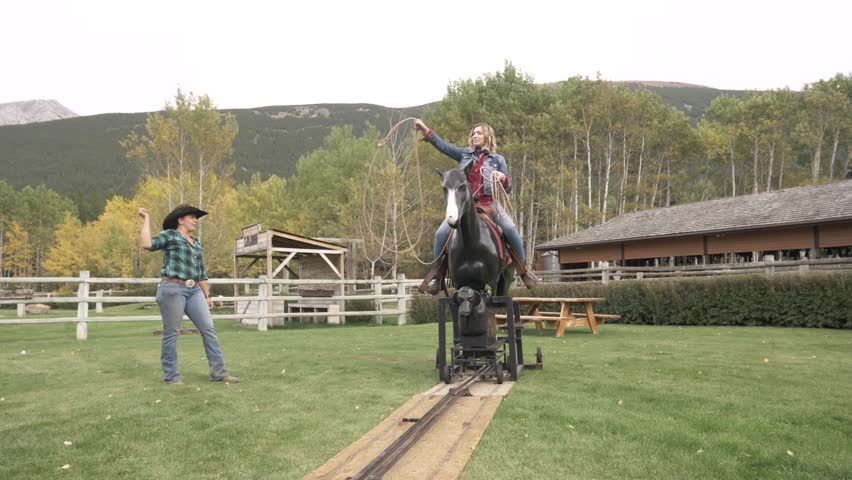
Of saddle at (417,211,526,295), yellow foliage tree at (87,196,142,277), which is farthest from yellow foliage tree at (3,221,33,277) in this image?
saddle at (417,211,526,295)

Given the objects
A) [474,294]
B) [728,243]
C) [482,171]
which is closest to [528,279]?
[474,294]

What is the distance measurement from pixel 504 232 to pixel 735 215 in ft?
72.6

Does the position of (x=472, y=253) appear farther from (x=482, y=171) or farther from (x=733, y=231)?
(x=733, y=231)

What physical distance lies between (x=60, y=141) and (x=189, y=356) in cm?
18293

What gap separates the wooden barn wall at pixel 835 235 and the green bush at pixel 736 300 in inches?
347

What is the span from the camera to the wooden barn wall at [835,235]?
1992cm

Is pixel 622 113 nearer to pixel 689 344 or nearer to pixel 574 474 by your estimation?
pixel 689 344

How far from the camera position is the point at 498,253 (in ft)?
19.2

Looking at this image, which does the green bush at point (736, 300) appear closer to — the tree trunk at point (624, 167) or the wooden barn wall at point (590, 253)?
the wooden barn wall at point (590, 253)

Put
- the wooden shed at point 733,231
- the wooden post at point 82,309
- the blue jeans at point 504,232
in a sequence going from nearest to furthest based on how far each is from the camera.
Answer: the blue jeans at point 504,232 < the wooden post at point 82,309 < the wooden shed at point 733,231

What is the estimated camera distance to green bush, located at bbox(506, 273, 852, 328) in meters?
13.0

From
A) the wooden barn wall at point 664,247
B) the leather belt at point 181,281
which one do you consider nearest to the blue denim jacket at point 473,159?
the leather belt at point 181,281

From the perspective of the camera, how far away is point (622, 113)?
36.7m

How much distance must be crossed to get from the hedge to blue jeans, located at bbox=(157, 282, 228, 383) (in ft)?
43.9
